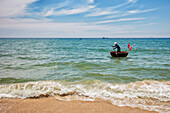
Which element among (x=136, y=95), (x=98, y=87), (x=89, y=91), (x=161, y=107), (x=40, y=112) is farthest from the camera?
(x=98, y=87)

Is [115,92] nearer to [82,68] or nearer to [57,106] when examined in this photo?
[57,106]

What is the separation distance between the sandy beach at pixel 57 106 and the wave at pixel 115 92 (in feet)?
1.38

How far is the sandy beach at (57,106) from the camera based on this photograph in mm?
4395

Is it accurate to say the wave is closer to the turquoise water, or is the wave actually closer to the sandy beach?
the sandy beach

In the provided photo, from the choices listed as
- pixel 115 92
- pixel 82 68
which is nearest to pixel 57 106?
pixel 115 92

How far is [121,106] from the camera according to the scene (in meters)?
4.73

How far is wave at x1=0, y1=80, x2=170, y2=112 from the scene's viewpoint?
5039 millimetres

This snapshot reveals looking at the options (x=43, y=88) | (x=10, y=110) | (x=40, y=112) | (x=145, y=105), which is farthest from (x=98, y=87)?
(x=10, y=110)

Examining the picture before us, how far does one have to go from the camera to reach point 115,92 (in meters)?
6.07

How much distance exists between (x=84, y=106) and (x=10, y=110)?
2.66 meters

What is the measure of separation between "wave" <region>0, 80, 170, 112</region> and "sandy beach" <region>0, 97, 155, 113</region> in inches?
16.6

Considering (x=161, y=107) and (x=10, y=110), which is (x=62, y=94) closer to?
(x=10, y=110)

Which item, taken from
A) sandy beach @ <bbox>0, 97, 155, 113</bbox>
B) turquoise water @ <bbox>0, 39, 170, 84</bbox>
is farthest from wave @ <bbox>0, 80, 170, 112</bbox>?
turquoise water @ <bbox>0, 39, 170, 84</bbox>

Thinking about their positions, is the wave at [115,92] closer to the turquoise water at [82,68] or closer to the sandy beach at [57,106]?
the sandy beach at [57,106]
